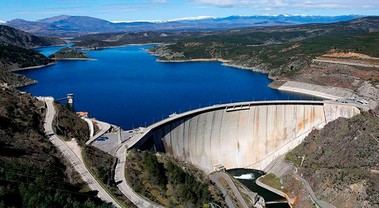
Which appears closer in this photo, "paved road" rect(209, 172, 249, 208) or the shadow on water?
"paved road" rect(209, 172, 249, 208)

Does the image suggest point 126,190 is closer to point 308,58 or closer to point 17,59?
point 308,58

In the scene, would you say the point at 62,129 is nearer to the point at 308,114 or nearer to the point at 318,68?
the point at 308,114

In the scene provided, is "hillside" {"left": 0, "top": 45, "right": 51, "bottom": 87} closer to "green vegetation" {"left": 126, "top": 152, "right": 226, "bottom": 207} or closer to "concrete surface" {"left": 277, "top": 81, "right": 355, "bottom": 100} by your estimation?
"concrete surface" {"left": 277, "top": 81, "right": 355, "bottom": 100}

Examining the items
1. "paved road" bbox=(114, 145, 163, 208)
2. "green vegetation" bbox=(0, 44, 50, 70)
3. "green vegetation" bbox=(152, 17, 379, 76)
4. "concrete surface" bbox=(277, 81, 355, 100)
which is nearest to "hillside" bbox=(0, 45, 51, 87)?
"green vegetation" bbox=(0, 44, 50, 70)

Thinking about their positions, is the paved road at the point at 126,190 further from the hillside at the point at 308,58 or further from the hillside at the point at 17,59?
the hillside at the point at 17,59

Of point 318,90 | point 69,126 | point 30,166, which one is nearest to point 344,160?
point 69,126

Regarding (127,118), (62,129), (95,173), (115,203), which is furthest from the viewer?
(127,118)

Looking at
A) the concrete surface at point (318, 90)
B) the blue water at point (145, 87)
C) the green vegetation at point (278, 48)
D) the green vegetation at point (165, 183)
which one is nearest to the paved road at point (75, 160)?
the green vegetation at point (165, 183)

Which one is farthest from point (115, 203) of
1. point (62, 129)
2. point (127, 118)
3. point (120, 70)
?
point (120, 70)
